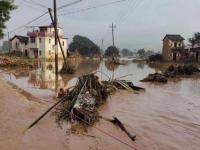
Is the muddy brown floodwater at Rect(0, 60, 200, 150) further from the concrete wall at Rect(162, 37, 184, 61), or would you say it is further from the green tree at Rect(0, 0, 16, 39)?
the concrete wall at Rect(162, 37, 184, 61)

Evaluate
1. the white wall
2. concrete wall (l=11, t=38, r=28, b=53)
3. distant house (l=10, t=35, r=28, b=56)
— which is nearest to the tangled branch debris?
distant house (l=10, t=35, r=28, b=56)

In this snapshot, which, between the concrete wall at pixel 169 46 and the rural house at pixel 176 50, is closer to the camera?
the rural house at pixel 176 50


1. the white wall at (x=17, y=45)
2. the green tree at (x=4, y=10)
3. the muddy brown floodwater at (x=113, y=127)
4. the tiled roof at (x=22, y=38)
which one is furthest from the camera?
the tiled roof at (x=22, y=38)

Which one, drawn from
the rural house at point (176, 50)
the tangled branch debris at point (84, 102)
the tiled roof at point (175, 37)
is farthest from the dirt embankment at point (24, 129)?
the tiled roof at point (175, 37)

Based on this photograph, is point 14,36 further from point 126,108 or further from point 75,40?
point 126,108

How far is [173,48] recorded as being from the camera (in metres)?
70.9

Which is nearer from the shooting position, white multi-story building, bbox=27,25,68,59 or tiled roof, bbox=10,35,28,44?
white multi-story building, bbox=27,25,68,59

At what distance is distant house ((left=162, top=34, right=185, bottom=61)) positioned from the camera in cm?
6945

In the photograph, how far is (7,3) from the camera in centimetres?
2391

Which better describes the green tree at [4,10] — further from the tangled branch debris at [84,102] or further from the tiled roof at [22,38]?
the tiled roof at [22,38]

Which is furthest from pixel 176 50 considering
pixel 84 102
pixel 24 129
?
pixel 24 129

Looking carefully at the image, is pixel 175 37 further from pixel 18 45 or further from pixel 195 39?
pixel 18 45

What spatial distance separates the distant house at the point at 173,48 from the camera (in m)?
69.4

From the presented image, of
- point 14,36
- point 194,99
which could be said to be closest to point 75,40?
point 14,36
